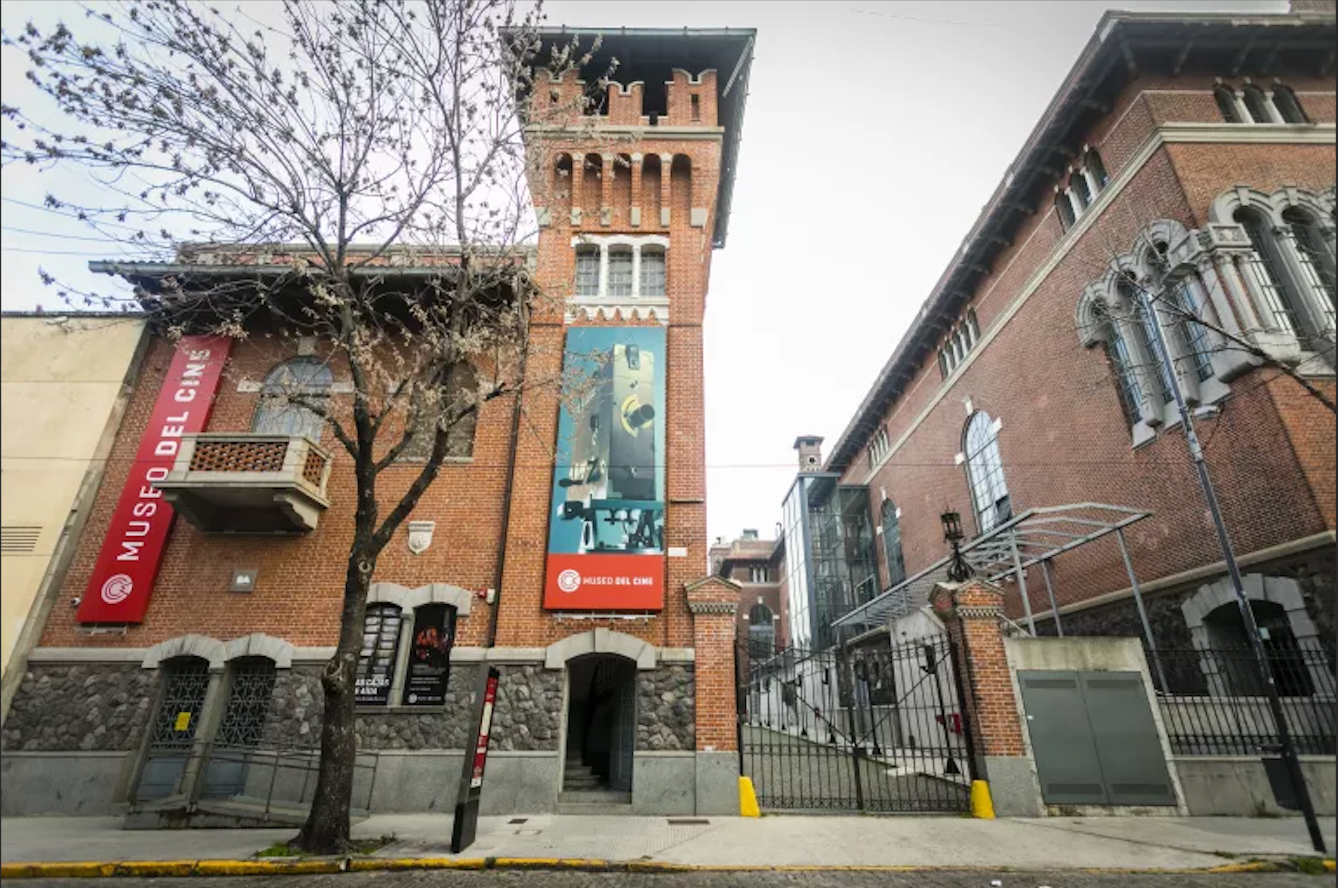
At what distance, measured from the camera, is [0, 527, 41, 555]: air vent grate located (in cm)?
246

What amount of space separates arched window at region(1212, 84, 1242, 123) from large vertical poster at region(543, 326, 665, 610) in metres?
11.5

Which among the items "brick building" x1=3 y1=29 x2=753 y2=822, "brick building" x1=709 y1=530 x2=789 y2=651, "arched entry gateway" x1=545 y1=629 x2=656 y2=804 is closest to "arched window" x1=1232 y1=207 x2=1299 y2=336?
"brick building" x1=3 y1=29 x2=753 y2=822

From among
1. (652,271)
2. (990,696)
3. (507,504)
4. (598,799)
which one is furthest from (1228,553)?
(507,504)

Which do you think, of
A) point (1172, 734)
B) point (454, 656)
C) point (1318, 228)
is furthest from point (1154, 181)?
point (454, 656)

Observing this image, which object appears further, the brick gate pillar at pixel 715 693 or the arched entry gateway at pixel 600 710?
the arched entry gateway at pixel 600 710

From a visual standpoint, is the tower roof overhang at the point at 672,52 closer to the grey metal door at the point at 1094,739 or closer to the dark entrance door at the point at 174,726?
the grey metal door at the point at 1094,739

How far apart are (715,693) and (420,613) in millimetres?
6269

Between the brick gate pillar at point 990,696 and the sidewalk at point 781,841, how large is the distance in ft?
1.68

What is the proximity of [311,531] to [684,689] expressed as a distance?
8.65m

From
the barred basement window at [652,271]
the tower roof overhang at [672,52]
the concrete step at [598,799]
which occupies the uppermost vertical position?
the tower roof overhang at [672,52]

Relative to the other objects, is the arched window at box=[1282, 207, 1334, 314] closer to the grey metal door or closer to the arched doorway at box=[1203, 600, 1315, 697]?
the arched doorway at box=[1203, 600, 1315, 697]

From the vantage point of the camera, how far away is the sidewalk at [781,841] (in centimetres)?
706

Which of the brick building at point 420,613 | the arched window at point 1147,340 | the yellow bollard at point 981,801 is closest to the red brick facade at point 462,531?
the brick building at point 420,613

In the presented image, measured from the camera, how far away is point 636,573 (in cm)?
1185
